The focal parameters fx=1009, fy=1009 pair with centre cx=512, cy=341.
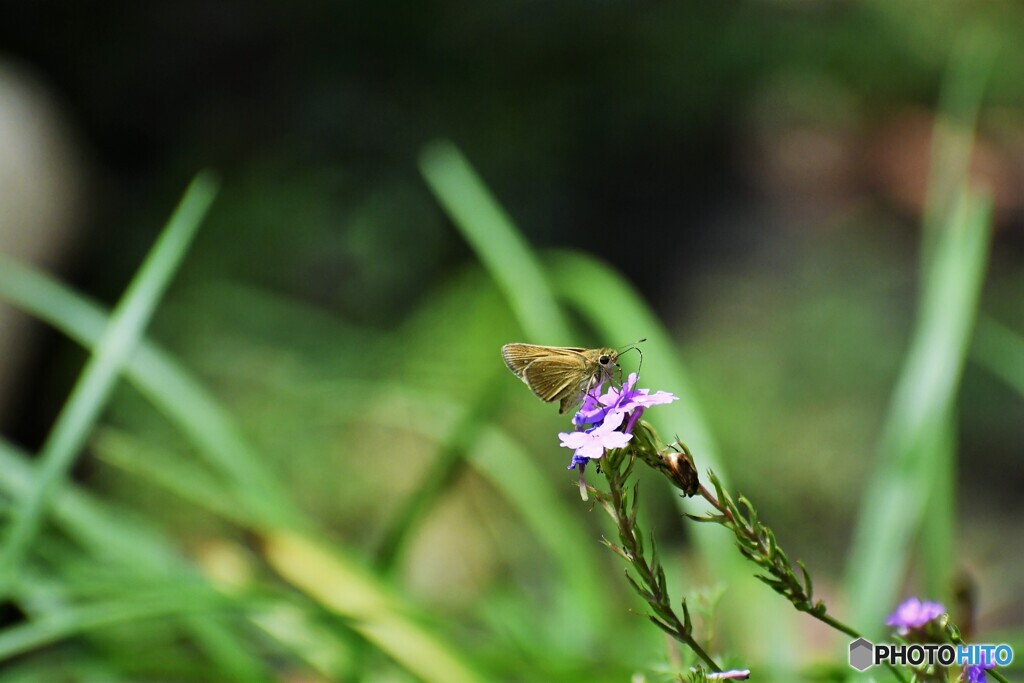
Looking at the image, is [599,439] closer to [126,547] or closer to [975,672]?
[975,672]

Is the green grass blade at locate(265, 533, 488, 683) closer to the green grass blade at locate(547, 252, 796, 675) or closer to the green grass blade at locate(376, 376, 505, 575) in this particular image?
the green grass blade at locate(376, 376, 505, 575)

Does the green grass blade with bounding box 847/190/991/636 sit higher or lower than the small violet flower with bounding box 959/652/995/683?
higher

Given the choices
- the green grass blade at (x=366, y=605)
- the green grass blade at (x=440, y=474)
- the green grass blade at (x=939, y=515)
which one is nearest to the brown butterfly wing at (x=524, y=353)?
the green grass blade at (x=366, y=605)

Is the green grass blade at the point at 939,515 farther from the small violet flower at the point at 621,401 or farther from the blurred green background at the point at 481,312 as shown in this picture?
the small violet flower at the point at 621,401

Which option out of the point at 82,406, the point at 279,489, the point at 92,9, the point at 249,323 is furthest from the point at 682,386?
the point at 92,9

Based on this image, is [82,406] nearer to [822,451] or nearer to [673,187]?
[822,451]

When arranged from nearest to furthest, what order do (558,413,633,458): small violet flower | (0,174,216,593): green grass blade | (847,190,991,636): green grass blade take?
1. (558,413,633,458): small violet flower
2. (0,174,216,593): green grass blade
3. (847,190,991,636): green grass blade

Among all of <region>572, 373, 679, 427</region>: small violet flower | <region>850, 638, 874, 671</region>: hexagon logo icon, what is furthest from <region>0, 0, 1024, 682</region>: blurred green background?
<region>572, 373, 679, 427</region>: small violet flower
